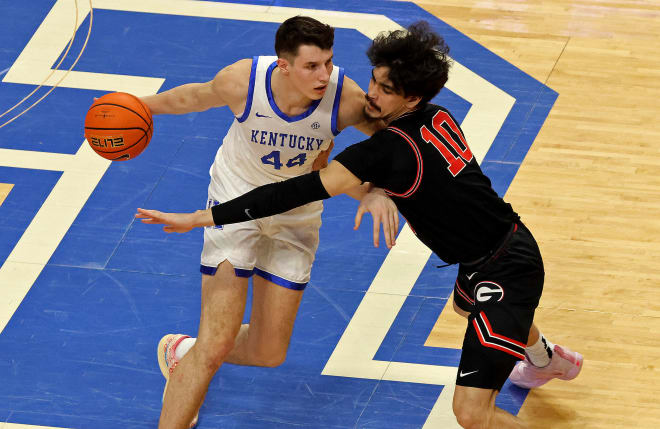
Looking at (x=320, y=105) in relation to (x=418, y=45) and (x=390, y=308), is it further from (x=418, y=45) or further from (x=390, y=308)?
(x=390, y=308)

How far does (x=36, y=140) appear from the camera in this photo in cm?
790

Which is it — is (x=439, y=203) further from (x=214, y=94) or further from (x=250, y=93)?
(x=214, y=94)

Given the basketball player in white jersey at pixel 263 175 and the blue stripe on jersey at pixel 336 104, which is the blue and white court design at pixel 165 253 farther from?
the blue stripe on jersey at pixel 336 104

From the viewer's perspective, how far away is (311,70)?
16.8ft

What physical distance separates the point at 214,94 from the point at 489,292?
1.89 metres

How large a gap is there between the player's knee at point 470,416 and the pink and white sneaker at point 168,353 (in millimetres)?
1664

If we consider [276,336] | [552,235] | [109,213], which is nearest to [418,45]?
[276,336]

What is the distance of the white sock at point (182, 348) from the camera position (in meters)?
5.74

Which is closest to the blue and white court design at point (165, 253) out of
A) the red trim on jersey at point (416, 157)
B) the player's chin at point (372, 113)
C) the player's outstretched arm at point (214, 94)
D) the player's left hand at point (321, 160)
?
the player's left hand at point (321, 160)

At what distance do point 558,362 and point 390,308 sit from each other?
1239 millimetres

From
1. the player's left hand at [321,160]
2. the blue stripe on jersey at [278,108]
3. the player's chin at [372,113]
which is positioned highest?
the player's chin at [372,113]

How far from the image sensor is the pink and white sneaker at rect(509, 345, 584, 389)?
5.74 m

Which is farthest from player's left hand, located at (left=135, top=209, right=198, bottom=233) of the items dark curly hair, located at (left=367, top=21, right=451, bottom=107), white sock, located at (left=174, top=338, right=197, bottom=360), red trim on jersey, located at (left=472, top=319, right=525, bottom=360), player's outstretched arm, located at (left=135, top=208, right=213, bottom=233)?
red trim on jersey, located at (left=472, top=319, right=525, bottom=360)

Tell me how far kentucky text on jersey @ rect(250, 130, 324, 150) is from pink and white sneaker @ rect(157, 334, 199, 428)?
136 cm
